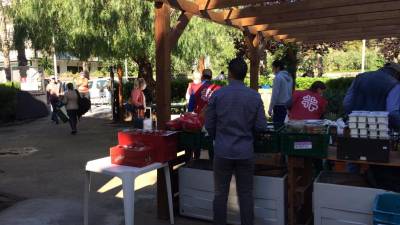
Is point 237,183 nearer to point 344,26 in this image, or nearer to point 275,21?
point 275,21

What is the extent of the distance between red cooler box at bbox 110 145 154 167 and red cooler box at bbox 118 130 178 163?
0.26 ft

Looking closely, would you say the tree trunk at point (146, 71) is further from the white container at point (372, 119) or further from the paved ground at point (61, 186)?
the white container at point (372, 119)

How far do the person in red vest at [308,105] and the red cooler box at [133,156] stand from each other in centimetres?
249

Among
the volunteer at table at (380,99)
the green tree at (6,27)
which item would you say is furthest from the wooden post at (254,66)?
the green tree at (6,27)

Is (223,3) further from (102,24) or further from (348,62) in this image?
(348,62)

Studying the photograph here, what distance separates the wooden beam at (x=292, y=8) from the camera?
6117mm

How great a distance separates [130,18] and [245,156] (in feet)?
25.4

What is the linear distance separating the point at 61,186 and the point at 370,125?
466 centimetres

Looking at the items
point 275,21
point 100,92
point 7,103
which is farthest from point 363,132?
point 100,92

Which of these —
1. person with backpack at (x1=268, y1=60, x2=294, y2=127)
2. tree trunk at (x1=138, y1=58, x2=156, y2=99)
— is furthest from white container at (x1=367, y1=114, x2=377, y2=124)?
tree trunk at (x1=138, y1=58, x2=156, y2=99)

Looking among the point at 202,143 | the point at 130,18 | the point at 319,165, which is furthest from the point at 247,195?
the point at 130,18

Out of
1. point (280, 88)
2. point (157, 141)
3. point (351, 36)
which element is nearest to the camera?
point (157, 141)

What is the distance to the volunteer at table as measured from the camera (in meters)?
4.30

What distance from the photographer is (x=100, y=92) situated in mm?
24281
